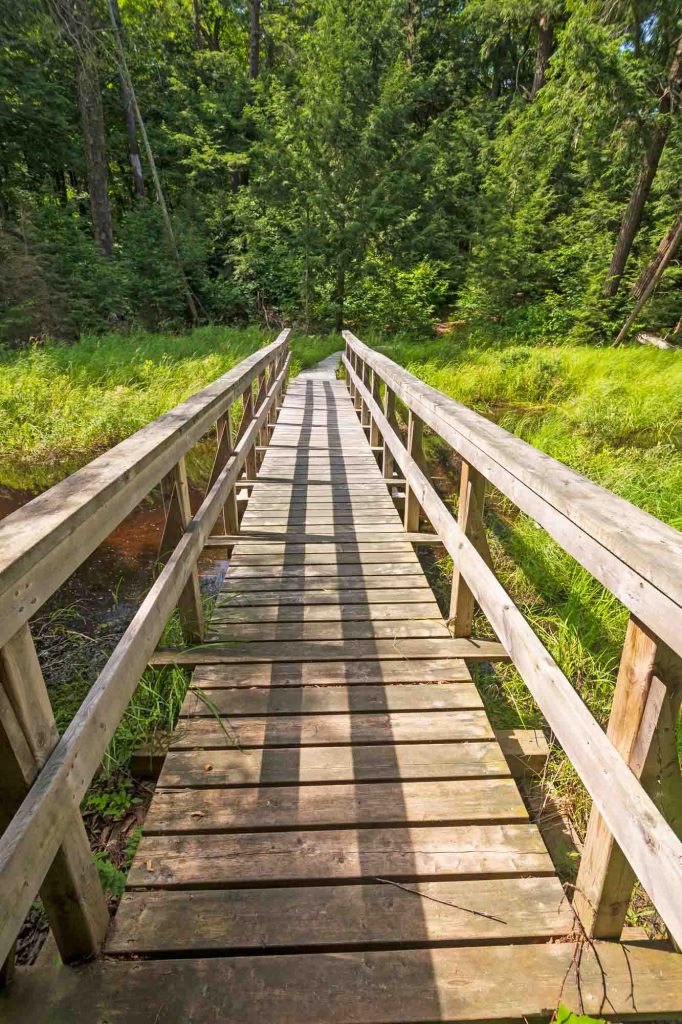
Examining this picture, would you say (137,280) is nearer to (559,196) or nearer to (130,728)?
(559,196)

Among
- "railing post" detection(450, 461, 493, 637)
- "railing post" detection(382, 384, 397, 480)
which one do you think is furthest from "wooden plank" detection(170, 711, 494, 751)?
"railing post" detection(382, 384, 397, 480)

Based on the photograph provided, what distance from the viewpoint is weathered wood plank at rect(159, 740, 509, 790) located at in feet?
6.50

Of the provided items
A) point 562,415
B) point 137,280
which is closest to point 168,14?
point 137,280

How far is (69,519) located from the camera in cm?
126

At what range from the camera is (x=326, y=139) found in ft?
62.7

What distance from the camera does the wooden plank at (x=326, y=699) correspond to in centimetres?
234

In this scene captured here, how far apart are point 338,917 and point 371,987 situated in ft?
0.62

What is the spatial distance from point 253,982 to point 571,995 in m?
0.79

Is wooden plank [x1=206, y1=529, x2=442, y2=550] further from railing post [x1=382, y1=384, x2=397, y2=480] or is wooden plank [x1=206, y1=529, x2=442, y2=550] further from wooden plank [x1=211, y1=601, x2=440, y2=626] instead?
railing post [x1=382, y1=384, x2=397, y2=480]

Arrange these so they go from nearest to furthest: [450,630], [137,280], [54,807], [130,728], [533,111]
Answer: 1. [54,807]
2. [130,728]
3. [450,630]
4. [533,111]
5. [137,280]

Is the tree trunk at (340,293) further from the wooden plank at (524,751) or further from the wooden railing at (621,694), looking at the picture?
the wooden railing at (621,694)

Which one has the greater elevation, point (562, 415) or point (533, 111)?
point (533, 111)

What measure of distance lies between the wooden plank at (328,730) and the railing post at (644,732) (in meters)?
0.79

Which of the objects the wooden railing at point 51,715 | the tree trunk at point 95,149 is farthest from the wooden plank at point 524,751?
the tree trunk at point 95,149
